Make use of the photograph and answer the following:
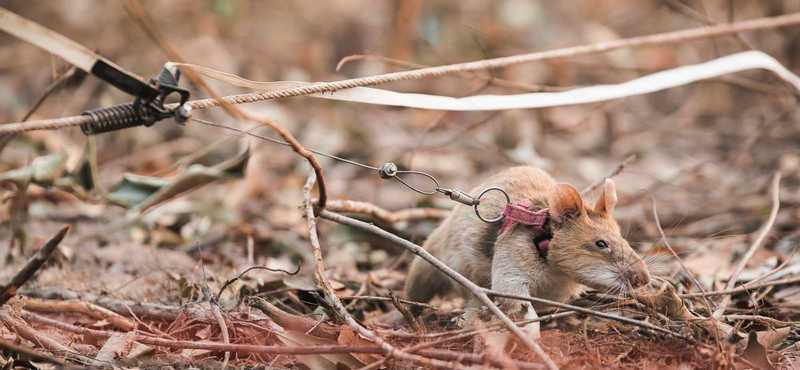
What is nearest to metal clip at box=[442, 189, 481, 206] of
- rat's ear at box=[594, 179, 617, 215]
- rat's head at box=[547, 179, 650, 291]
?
rat's head at box=[547, 179, 650, 291]

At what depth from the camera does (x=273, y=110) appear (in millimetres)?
7027

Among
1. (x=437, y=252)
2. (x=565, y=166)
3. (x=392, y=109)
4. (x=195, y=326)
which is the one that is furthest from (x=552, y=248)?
(x=392, y=109)

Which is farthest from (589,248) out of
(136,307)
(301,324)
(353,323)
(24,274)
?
(24,274)

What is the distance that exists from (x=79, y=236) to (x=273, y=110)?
2856mm

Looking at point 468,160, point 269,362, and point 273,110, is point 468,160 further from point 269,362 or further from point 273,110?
point 269,362

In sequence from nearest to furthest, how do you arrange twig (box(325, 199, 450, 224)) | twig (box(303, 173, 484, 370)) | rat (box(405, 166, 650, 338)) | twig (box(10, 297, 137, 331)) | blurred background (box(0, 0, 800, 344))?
twig (box(303, 173, 484, 370)) < rat (box(405, 166, 650, 338)) < twig (box(10, 297, 137, 331)) < twig (box(325, 199, 450, 224)) < blurred background (box(0, 0, 800, 344))

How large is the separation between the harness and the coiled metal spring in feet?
4.75

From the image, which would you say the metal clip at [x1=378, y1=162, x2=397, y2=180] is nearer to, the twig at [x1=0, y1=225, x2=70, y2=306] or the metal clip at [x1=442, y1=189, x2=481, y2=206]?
the metal clip at [x1=442, y1=189, x2=481, y2=206]

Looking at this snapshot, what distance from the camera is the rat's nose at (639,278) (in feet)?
9.07

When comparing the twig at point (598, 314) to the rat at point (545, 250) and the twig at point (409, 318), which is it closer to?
the rat at point (545, 250)

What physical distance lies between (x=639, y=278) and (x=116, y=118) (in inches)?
80.5

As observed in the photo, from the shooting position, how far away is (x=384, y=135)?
7.35 metres

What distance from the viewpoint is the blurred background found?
168 inches

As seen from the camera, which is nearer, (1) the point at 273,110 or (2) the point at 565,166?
(2) the point at 565,166
